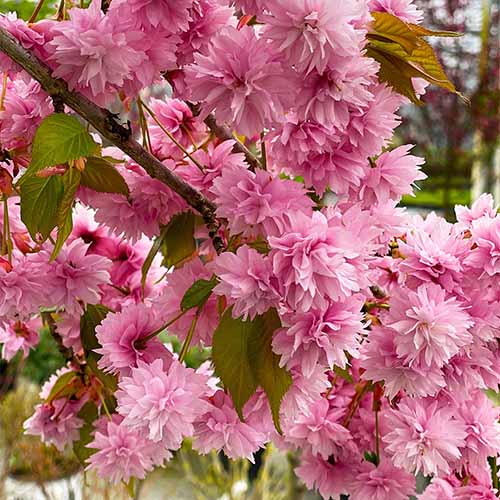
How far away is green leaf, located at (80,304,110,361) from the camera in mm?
555

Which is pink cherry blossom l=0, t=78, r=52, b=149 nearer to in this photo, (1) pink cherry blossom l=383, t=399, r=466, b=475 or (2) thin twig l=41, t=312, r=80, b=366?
(2) thin twig l=41, t=312, r=80, b=366

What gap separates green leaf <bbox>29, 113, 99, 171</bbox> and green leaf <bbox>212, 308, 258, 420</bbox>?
0.40 ft

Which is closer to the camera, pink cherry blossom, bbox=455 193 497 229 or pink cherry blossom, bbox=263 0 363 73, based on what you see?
pink cherry blossom, bbox=263 0 363 73

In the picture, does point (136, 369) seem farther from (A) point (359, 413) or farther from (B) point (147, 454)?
(A) point (359, 413)

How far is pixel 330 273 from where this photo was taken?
1.26 ft

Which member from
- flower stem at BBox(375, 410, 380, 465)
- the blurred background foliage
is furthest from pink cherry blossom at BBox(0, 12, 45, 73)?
the blurred background foliage

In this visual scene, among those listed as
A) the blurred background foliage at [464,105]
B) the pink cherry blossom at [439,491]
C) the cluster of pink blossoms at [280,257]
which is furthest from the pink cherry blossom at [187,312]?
the blurred background foliage at [464,105]

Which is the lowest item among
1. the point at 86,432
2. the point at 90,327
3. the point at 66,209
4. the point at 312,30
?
the point at 86,432

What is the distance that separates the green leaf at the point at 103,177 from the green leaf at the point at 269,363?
13 cm

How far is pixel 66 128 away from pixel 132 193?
0.37 ft

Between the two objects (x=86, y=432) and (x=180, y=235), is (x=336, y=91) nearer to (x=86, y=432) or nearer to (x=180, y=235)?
(x=180, y=235)

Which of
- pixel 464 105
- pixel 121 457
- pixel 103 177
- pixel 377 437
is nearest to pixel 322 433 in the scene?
pixel 377 437

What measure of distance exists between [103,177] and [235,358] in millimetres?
143

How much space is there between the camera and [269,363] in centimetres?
44
